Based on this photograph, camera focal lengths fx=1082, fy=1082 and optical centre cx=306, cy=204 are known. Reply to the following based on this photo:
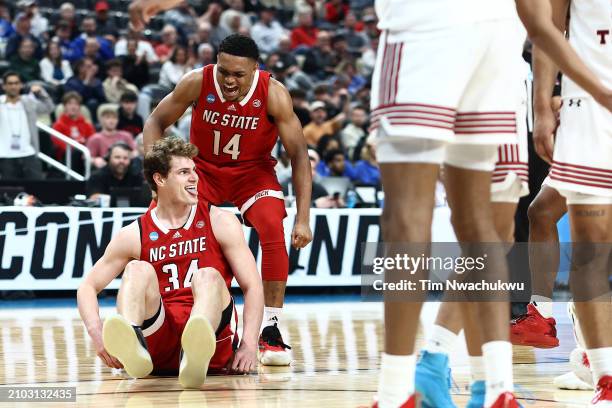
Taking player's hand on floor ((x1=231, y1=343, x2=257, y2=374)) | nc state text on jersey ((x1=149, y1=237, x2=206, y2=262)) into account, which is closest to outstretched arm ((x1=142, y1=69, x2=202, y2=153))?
nc state text on jersey ((x1=149, y1=237, x2=206, y2=262))

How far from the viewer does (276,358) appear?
600cm

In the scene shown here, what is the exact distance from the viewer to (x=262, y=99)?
21.2ft

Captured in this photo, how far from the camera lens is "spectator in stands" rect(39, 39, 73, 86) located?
15.1 m

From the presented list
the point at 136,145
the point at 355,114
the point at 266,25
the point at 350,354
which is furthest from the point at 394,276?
the point at 266,25

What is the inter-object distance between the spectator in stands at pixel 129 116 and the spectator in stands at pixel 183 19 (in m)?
4.49

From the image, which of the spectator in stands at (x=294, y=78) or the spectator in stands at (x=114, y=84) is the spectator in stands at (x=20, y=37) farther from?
the spectator in stands at (x=294, y=78)

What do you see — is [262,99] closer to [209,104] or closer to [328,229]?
[209,104]

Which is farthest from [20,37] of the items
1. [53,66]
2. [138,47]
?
[138,47]

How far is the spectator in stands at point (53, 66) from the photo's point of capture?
15.1 m

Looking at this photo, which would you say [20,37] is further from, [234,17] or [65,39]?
[234,17]

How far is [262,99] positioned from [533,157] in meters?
1.89

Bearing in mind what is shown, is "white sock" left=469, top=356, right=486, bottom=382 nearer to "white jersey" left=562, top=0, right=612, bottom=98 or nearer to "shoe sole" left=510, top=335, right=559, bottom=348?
"white jersey" left=562, top=0, right=612, bottom=98

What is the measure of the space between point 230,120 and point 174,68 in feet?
30.6

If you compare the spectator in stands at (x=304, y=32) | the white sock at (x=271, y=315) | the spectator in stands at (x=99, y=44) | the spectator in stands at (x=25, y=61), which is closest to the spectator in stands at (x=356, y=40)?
the spectator in stands at (x=304, y=32)
